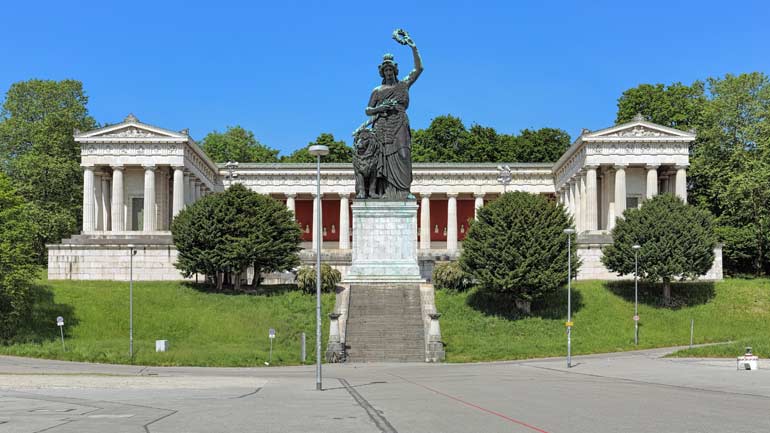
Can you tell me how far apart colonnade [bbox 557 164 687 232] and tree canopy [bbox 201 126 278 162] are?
49.9 meters

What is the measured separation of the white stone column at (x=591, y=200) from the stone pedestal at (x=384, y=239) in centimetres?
3902

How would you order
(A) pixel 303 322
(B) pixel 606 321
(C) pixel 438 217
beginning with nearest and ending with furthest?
(A) pixel 303 322, (B) pixel 606 321, (C) pixel 438 217

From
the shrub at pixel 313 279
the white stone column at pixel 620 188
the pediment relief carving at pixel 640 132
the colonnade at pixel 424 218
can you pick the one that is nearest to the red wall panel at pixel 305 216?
the colonnade at pixel 424 218

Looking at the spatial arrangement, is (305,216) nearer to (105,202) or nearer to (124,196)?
(124,196)

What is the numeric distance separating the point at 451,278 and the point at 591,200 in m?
32.1

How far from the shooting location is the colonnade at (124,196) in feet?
309

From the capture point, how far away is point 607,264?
73.2 meters

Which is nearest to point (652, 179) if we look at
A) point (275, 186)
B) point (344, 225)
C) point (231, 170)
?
point (344, 225)

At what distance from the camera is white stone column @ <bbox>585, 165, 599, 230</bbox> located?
9481 centimetres

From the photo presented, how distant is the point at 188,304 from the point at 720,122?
5810cm

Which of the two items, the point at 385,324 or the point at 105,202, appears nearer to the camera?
the point at 385,324

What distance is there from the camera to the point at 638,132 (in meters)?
95.1

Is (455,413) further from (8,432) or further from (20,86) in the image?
(20,86)

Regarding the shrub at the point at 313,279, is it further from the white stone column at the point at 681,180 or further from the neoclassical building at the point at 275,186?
the white stone column at the point at 681,180
